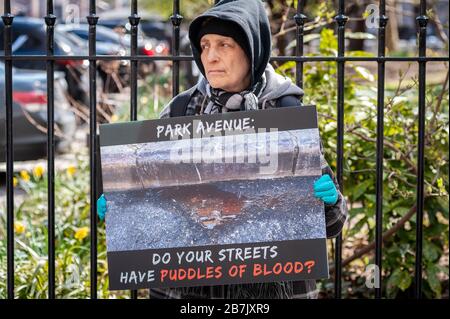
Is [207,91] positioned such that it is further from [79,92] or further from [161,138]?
[79,92]

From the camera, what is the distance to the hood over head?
8.60ft

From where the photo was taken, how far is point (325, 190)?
2658 millimetres

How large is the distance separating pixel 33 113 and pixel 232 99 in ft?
17.6

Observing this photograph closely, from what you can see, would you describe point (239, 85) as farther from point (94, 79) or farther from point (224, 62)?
point (94, 79)

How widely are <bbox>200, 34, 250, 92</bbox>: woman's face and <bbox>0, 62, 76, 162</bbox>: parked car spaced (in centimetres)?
466

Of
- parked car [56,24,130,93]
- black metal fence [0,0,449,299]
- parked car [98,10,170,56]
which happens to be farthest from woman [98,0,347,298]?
parked car [56,24,130,93]

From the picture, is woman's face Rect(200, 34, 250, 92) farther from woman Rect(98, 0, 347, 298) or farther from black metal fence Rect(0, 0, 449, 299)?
black metal fence Rect(0, 0, 449, 299)

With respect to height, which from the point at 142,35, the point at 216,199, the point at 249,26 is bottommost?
the point at 216,199

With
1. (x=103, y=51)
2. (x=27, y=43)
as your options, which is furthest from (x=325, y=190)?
(x=103, y=51)

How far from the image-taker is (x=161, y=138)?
8.89ft

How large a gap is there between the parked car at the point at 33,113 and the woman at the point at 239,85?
455 centimetres

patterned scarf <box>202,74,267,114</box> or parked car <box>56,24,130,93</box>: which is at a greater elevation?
parked car <box>56,24,130,93</box>
